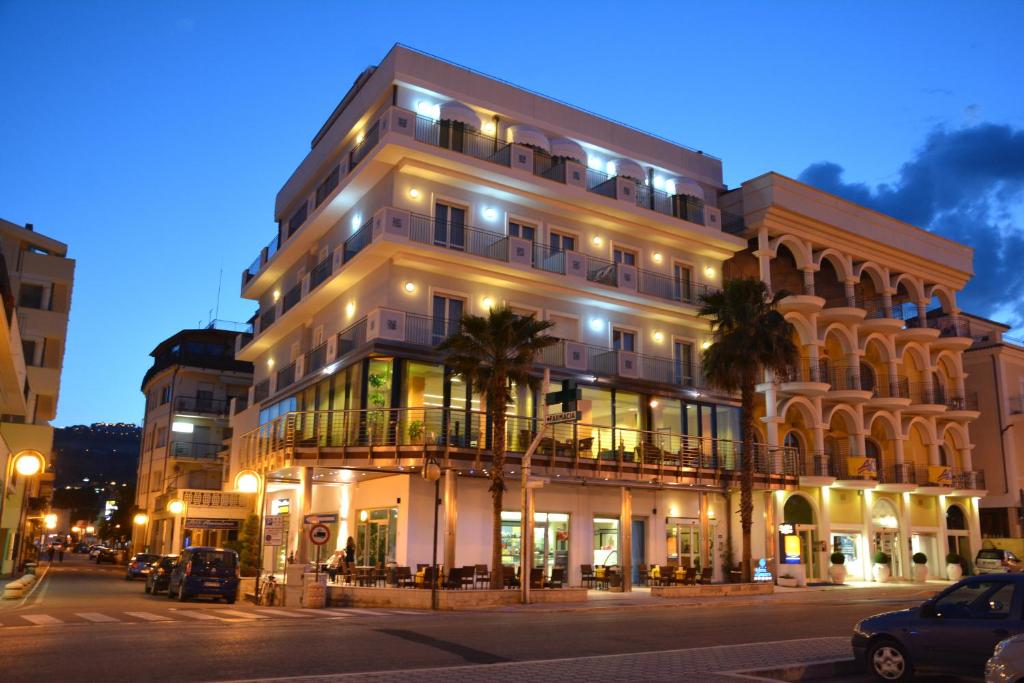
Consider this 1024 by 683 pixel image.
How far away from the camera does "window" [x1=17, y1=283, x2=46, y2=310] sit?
46.4 m

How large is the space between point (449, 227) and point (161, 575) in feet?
53.2

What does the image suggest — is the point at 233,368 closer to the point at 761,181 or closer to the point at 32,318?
the point at 32,318

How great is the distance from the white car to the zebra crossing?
14282 mm

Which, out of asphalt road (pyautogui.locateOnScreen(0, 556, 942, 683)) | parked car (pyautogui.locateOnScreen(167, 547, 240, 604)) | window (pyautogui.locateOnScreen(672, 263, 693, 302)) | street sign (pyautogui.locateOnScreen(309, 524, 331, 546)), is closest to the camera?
asphalt road (pyautogui.locateOnScreen(0, 556, 942, 683))

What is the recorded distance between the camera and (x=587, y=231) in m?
37.6

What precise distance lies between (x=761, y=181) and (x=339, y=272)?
2011cm

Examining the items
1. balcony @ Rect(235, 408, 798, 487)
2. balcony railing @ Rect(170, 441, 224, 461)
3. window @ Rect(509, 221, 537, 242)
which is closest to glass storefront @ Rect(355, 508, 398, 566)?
balcony @ Rect(235, 408, 798, 487)

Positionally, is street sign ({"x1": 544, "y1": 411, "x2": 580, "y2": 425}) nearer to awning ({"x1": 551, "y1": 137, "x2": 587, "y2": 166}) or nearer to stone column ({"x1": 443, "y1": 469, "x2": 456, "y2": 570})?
stone column ({"x1": 443, "y1": 469, "x2": 456, "y2": 570})

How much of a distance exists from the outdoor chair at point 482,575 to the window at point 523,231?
43.6 ft

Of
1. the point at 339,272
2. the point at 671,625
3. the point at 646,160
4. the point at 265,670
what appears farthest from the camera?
the point at 646,160

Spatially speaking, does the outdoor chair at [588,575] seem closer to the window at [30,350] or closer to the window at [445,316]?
the window at [445,316]

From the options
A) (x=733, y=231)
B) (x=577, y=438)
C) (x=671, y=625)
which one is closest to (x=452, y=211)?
(x=577, y=438)

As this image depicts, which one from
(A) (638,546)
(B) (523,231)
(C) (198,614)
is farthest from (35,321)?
(A) (638,546)

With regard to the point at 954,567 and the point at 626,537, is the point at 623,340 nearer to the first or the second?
the point at 626,537
